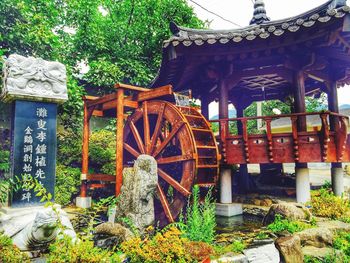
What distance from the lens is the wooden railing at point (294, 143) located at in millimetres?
7078

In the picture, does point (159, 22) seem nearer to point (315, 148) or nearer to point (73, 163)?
point (73, 163)

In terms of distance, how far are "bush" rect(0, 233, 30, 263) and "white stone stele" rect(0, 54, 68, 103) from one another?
2.19m

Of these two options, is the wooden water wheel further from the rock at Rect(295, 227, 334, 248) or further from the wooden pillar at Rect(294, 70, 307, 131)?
the rock at Rect(295, 227, 334, 248)

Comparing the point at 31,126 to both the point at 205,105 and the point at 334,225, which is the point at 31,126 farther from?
the point at 205,105

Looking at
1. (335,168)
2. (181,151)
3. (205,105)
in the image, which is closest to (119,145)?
(181,151)

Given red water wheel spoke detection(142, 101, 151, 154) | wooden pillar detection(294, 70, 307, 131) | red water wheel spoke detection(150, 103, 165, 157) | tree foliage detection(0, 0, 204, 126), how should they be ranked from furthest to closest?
1. tree foliage detection(0, 0, 204, 126)
2. red water wheel spoke detection(142, 101, 151, 154)
3. red water wheel spoke detection(150, 103, 165, 157)
4. wooden pillar detection(294, 70, 307, 131)

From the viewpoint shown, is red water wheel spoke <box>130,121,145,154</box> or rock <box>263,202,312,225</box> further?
red water wheel spoke <box>130,121,145,154</box>

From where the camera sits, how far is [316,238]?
16.6 feet

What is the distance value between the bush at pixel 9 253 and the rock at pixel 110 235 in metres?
1.93

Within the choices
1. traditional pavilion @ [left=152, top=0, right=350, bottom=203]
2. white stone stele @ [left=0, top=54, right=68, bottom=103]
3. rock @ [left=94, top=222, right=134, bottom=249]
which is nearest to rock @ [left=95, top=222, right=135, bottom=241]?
rock @ [left=94, top=222, right=134, bottom=249]

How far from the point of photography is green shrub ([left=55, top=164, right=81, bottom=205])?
922 cm

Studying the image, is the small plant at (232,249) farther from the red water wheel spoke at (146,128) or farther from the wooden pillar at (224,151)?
the red water wheel spoke at (146,128)

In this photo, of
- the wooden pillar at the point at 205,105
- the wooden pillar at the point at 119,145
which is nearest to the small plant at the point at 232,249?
the wooden pillar at the point at 119,145

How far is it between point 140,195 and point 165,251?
136 inches
